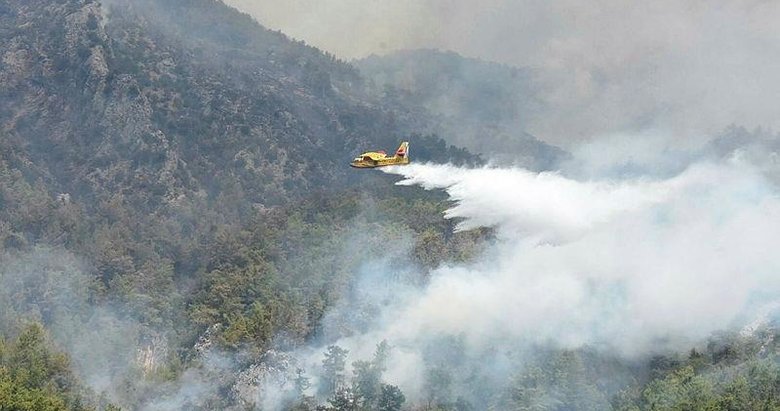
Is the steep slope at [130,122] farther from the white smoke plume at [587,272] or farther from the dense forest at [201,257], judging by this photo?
the white smoke plume at [587,272]

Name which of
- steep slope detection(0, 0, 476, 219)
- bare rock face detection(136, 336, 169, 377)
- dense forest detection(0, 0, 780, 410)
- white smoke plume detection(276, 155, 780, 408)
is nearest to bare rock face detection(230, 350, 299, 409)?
dense forest detection(0, 0, 780, 410)

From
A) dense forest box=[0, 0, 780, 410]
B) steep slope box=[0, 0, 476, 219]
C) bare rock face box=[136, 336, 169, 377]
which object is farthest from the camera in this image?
steep slope box=[0, 0, 476, 219]

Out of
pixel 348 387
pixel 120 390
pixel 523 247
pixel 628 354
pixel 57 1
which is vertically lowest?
pixel 120 390

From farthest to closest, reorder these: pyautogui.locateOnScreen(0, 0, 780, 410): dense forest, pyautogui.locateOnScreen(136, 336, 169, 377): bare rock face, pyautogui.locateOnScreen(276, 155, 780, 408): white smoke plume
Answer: pyautogui.locateOnScreen(136, 336, 169, 377): bare rock face
pyautogui.locateOnScreen(276, 155, 780, 408): white smoke plume
pyautogui.locateOnScreen(0, 0, 780, 410): dense forest

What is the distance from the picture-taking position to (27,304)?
105188 mm

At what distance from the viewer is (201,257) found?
5413 inches

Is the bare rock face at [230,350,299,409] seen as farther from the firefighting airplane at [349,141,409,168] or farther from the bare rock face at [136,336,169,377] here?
the firefighting airplane at [349,141,409,168]

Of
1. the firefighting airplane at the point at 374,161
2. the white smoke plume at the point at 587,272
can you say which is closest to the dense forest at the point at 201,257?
the white smoke plume at the point at 587,272

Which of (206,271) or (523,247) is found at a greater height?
(523,247)

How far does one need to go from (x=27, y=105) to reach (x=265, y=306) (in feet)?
280

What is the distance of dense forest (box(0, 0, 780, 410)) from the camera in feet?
298

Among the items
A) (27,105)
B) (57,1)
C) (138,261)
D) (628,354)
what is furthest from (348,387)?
(57,1)

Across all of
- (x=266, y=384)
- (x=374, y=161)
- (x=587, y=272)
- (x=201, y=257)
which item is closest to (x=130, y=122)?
(x=201, y=257)

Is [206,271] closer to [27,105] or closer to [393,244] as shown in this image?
[393,244]
